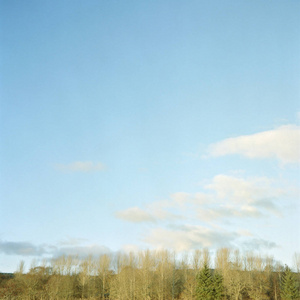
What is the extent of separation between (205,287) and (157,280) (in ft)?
47.4

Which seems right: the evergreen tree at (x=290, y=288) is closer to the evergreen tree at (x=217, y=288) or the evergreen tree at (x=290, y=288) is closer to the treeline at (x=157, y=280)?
the treeline at (x=157, y=280)

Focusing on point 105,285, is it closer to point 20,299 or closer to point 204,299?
point 20,299

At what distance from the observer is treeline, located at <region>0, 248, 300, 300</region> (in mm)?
67938

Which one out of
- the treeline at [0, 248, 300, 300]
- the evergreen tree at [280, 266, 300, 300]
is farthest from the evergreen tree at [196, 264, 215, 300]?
the evergreen tree at [280, 266, 300, 300]

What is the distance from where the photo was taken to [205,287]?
6475 cm

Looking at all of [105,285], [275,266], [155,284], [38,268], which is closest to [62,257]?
[38,268]

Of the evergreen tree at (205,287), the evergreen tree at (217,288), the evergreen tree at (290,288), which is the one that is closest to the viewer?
the evergreen tree at (205,287)

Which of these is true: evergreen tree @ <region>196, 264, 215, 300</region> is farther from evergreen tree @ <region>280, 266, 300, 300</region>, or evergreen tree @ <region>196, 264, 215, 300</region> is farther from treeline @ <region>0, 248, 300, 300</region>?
evergreen tree @ <region>280, 266, 300, 300</region>

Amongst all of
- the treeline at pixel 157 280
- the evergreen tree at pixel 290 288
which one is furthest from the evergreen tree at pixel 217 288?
the evergreen tree at pixel 290 288

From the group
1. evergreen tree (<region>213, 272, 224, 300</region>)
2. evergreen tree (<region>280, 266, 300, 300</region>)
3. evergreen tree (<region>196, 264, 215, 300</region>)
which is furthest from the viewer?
evergreen tree (<region>280, 266, 300, 300</region>)

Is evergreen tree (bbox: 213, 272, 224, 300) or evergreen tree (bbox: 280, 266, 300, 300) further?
evergreen tree (bbox: 280, 266, 300, 300)

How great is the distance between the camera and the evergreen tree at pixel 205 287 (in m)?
64.2

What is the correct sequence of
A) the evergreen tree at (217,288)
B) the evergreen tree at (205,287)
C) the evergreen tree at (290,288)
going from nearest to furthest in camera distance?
the evergreen tree at (205,287) < the evergreen tree at (217,288) < the evergreen tree at (290,288)

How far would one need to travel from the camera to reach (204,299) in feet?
209
